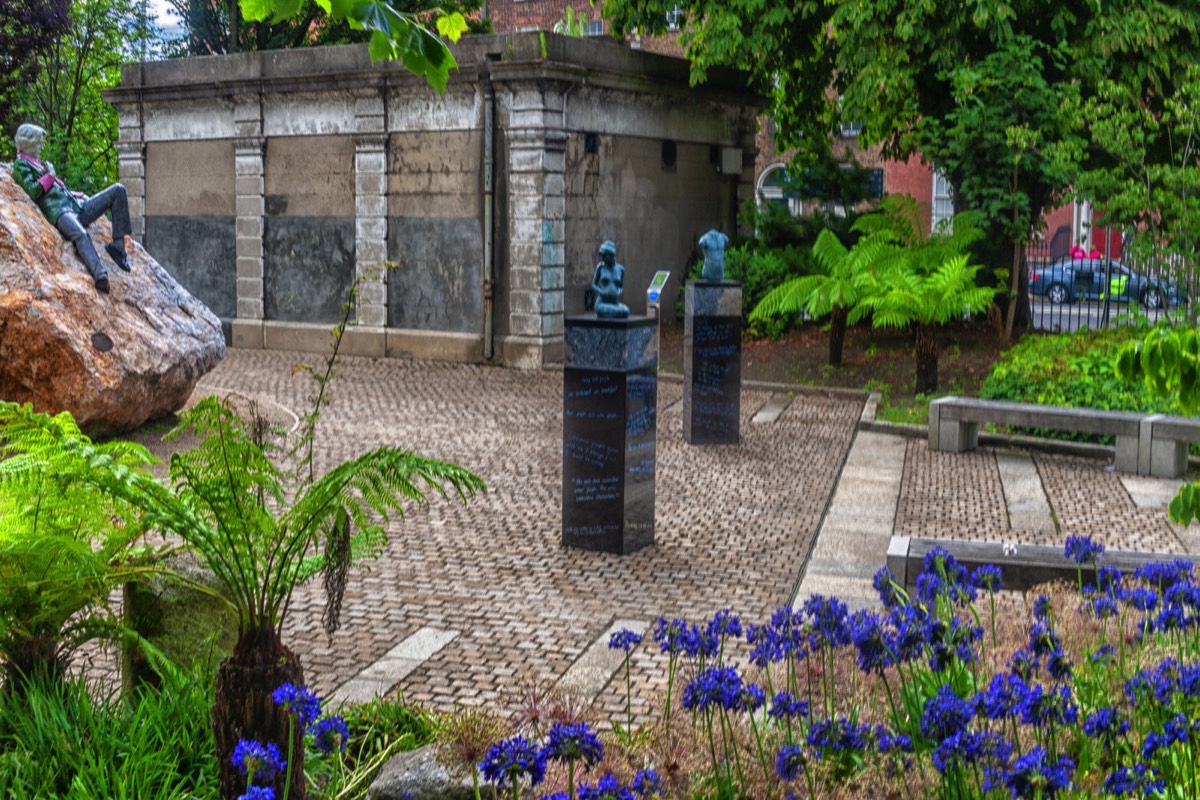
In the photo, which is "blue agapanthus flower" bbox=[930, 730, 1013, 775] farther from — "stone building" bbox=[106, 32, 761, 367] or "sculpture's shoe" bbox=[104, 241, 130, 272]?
"stone building" bbox=[106, 32, 761, 367]

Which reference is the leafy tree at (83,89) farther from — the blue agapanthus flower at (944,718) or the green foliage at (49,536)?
the blue agapanthus flower at (944,718)

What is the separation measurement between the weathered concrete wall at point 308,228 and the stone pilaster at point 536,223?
9.95ft

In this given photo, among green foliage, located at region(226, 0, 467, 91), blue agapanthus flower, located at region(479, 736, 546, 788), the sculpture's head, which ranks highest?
the sculpture's head

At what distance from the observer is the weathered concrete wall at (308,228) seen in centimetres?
2055

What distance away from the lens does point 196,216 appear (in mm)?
22281

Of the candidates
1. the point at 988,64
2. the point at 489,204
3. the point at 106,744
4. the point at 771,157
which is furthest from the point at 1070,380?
the point at 771,157

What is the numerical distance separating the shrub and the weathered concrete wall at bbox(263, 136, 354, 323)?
9.96 meters

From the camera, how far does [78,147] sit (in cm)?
3084

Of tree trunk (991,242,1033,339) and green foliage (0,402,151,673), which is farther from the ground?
tree trunk (991,242,1033,339)

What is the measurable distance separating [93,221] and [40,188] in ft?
2.20

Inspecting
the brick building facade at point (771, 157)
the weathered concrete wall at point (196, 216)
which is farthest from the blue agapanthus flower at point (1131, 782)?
the brick building facade at point (771, 157)

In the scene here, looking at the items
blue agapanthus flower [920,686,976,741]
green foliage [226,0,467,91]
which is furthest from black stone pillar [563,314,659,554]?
blue agapanthus flower [920,686,976,741]

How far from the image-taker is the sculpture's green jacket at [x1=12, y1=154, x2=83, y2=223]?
13.0 m

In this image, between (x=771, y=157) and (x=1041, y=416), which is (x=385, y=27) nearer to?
(x=1041, y=416)
